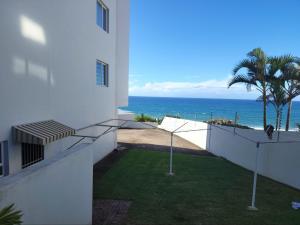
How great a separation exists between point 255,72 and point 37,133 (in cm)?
1260

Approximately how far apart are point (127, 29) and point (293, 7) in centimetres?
1308

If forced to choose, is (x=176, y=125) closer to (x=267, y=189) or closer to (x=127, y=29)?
(x=127, y=29)

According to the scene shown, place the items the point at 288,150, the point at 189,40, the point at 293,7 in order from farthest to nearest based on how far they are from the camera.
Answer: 1. the point at 189,40
2. the point at 293,7
3. the point at 288,150

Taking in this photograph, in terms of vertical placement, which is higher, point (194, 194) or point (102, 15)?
point (102, 15)

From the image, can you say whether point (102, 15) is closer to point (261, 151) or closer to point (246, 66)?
point (246, 66)

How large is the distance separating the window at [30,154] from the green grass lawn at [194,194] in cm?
239

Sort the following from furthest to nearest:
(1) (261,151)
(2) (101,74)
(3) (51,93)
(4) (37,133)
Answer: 1. (2) (101,74)
2. (1) (261,151)
3. (3) (51,93)
4. (4) (37,133)

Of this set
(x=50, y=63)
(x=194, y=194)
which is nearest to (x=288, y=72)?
(x=194, y=194)

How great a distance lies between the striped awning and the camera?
6250mm

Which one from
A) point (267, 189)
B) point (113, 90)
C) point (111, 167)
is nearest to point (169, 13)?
point (113, 90)

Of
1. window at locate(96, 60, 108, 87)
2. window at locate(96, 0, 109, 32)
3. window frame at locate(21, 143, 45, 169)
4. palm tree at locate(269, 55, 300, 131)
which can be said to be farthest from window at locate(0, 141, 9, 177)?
palm tree at locate(269, 55, 300, 131)

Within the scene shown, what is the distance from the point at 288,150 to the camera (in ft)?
33.9

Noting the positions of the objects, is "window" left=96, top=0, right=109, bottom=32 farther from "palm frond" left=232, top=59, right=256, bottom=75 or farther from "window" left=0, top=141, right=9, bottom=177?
"window" left=0, top=141, right=9, bottom=177

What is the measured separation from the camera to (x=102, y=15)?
14.1m
